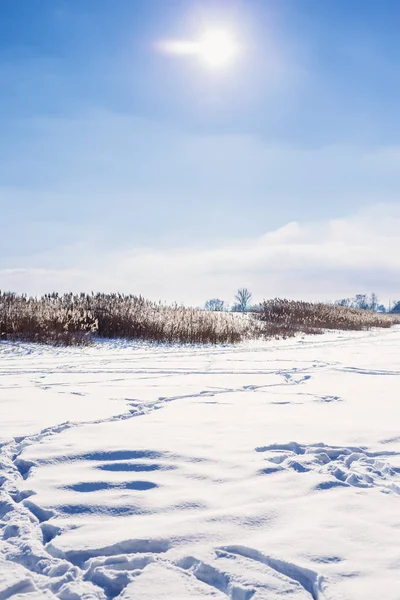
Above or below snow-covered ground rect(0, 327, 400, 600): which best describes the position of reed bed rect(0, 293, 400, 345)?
above

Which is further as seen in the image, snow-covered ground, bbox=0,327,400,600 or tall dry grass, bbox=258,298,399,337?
tall dry grass, bbox=258,298,399,337

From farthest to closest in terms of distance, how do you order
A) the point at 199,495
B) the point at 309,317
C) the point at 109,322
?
the point at 309,317 → the point at 109,322 → the point at 199,495

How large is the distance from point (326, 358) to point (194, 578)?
25.7 ft

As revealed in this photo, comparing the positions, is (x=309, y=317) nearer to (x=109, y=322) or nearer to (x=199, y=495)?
(x=109, y=322)

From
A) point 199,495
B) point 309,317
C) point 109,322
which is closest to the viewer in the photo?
point 199,495

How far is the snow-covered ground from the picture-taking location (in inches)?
65.1

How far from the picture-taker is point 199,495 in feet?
7.70

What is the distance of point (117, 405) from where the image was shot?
4.48 metres

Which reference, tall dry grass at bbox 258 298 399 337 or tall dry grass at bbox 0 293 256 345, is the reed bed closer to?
tall dry grass at bbox 0 293 256 345

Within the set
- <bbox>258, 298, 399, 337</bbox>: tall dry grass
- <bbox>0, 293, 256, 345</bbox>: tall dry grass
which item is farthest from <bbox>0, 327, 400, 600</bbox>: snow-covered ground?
<bbox>258, 298, 399, 337</bbox>: tall dry grass

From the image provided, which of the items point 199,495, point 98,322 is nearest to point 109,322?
point 98,322

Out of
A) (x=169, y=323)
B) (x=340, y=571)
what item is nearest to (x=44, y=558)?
(x=340, y=571)

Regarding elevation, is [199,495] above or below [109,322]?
below

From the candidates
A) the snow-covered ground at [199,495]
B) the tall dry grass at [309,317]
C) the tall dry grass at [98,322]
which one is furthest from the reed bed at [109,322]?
the snow-covered ground at [199,495]
